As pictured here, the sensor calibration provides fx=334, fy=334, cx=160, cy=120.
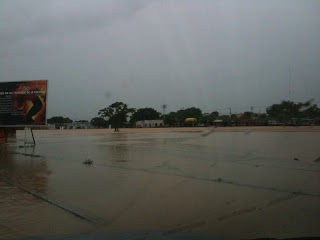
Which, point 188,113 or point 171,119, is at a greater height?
point 188,113

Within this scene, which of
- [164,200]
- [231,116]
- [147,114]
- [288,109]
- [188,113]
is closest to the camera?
[164,200]

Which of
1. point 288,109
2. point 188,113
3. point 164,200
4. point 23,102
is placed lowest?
point 164,200

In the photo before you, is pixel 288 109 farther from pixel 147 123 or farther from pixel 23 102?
pixel 147 123

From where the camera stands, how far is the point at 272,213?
18.1ft

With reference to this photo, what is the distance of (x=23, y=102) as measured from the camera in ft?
75.9

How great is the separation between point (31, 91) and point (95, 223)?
65.1ft

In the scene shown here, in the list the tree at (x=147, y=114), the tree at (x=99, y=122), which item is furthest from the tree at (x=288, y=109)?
the tree at (x=147, y=114)

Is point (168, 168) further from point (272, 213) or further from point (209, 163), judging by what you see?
point (272, 213)

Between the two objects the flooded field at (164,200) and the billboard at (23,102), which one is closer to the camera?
the flooded field at (164,200)

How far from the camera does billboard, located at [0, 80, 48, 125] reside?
2278cm

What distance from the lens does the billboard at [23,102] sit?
22.8m

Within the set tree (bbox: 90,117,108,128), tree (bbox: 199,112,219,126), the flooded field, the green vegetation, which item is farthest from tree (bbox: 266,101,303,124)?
tree (bbox: 90,117,108,128)

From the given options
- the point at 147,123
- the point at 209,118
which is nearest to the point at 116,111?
the point at 209,118

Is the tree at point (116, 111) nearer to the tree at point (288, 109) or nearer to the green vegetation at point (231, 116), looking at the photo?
the green vegetation at point (231, 116)
